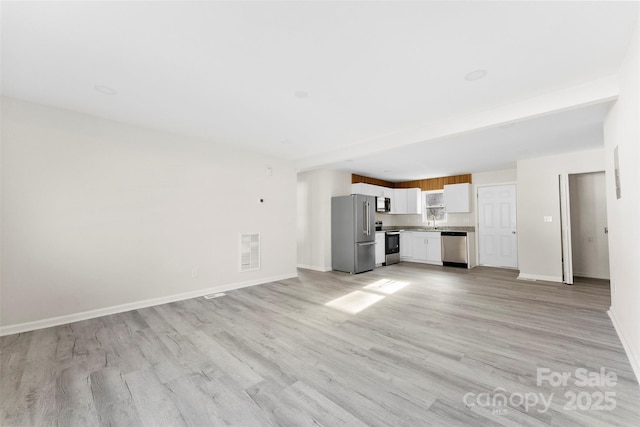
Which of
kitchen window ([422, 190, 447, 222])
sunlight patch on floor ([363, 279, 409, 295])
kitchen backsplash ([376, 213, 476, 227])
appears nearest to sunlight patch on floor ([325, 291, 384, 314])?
sunlight patch on floor ([363, 279, 409, 295])

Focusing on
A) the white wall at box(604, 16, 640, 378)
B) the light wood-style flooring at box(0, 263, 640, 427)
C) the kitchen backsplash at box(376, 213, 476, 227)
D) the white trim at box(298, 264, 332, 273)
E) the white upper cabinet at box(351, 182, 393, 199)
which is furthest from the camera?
the kitchen backsplash at box(376, 213, 476, 227)

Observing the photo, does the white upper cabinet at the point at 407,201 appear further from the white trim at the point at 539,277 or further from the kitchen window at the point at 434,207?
the white trim at the point at 539,277

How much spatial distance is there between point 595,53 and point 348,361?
3215mm

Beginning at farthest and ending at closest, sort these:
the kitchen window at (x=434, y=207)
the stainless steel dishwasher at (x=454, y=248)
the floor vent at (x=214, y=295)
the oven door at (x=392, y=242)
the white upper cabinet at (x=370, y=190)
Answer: the kitchen window at (x=434, y=207)
the oven door at (x=392, y=242)
the white upper cabinet at (x=370, y=190)
the stainless steel dishwasher at (x=454, y=248)
the floor vent at (x=214, y=295)

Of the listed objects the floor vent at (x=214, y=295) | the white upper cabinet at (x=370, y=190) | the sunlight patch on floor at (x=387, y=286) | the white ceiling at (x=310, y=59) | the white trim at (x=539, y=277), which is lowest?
the sunlight patch on floor at (x=387, y=286)

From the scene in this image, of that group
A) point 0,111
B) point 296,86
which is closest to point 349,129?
point 296,86

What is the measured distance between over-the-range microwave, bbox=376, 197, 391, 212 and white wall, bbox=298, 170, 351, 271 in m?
0.95

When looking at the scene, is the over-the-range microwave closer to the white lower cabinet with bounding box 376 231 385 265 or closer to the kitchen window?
the white lower cabinet with bounding box 376 231 385 265

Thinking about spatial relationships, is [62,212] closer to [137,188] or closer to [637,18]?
[137,188]

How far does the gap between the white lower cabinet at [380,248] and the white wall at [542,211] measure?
2.84m

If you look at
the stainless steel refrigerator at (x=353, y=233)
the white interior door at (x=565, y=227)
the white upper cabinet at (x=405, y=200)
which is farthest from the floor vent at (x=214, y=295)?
the white interior door at (x=565, y=227)

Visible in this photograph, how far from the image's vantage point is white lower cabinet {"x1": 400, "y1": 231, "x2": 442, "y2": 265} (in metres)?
7.08

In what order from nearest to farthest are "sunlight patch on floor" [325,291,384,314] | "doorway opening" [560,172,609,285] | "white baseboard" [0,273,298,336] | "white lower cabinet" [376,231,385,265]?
"white baseboard" [0,273,298,336]
"sunlight patch on floor" [325,291,384,314]
"doorway opening" [560,172,609,285]
"white lower cabinet" [376,231,385,265]

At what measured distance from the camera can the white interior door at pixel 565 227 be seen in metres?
A: 4.87
